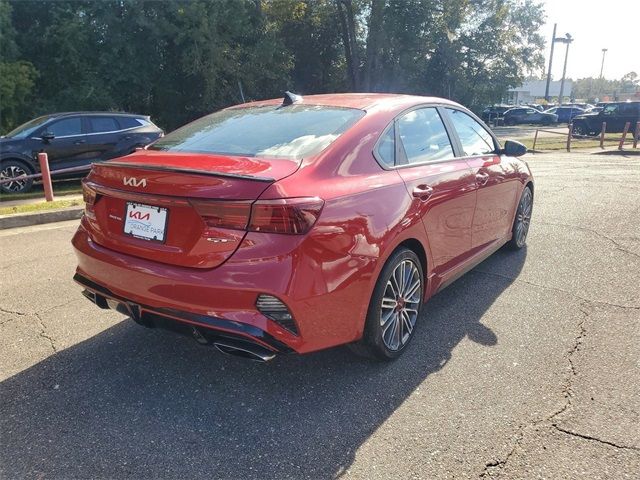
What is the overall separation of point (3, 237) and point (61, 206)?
1411 mm

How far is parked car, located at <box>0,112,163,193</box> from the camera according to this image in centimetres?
966

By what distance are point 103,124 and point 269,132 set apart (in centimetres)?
915

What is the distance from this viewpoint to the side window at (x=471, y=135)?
4215 mm

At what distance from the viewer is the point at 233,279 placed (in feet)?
8.07

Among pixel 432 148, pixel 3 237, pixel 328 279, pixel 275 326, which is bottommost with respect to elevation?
pixel 3 237

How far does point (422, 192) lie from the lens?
3.30 m

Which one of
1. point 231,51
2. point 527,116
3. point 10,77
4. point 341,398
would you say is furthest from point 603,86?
point 341,398

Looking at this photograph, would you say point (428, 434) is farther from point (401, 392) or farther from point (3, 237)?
point (3, 237)

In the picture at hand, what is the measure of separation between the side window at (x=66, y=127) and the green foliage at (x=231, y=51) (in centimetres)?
937

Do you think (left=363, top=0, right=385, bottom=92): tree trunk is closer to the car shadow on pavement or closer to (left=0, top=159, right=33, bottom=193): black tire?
(left=0, top=159, right=33, bottom=193): black tire

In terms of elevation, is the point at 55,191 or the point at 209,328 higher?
the point at 209,328

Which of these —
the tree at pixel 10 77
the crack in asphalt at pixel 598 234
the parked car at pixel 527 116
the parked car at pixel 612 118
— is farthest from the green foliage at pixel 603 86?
the crack in asphalt at pixel 598 234

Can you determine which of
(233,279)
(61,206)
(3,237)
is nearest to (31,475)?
(233,279)

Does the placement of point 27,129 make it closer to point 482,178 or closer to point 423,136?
point 423,136
